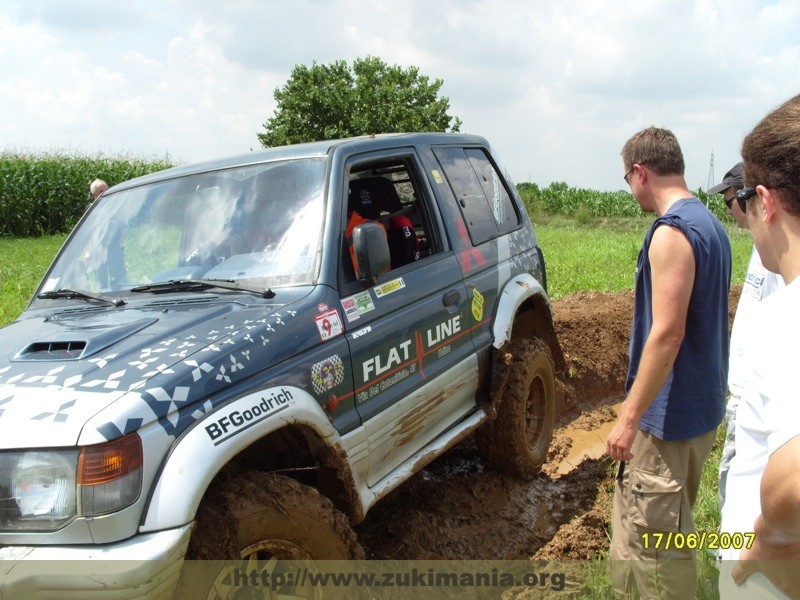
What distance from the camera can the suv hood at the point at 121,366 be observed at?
7.29ft

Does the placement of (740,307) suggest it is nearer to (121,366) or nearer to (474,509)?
(474,509)

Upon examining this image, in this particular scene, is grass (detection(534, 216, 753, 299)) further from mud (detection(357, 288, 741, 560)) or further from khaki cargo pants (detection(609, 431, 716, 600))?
khaki cargo pants (detection(609, 431, 716, 600))

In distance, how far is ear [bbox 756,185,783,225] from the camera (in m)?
1.57

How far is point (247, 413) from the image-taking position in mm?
2549

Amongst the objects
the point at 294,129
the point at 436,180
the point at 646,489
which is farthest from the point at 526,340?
the point at 294,129

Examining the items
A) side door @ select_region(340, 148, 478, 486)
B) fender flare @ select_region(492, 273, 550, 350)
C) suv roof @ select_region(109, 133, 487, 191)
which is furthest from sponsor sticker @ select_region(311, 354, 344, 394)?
fender flare @ select_region(492, 273, 550, 350)

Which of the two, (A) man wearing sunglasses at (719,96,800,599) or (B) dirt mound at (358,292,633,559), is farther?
(B) dirt mound at (358,292,633,559)

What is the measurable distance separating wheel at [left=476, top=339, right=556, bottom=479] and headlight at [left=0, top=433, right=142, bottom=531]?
2.76m

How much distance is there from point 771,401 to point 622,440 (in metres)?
1.70

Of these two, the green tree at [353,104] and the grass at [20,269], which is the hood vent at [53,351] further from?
the green tree at [353,104]

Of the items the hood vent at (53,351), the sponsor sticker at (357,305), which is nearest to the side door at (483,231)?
the sponsor sticker at (357,305)

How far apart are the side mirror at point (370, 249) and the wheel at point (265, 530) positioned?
1036mm

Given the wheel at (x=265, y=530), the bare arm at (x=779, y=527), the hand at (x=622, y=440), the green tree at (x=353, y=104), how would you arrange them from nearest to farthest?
the bare arm at (x=779, y=527) → the wheel at (x=265, y=530) → the hand at (x=622, y=440) → the green tree at (x=353, y=104)

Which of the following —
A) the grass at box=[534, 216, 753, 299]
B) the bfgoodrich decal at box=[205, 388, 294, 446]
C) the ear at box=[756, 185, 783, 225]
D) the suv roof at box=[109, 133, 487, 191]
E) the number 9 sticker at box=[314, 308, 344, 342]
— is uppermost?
the suv roof at box=[109, 133, 487, 191]
